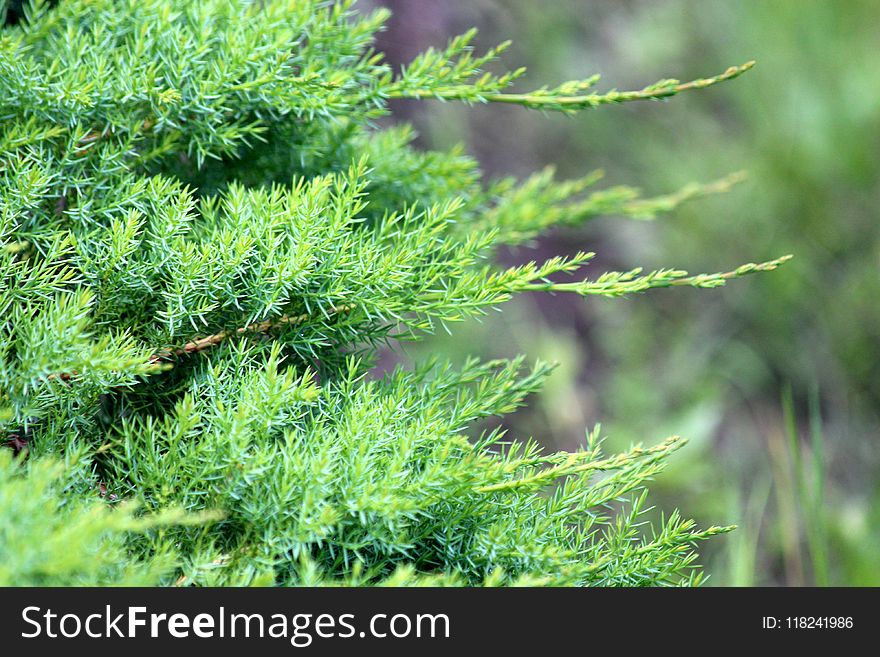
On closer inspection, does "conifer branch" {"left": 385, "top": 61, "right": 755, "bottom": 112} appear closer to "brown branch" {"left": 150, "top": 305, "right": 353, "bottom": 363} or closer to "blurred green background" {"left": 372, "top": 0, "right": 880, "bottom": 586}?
"brown branch" {"left": 150, "top": 305, "right": 353, "bottom": 363}

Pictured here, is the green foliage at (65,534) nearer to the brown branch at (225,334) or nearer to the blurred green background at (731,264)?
the brown branch at (225,334)

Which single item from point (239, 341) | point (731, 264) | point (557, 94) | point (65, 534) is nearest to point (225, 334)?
point (239, 341)

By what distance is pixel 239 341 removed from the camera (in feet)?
2.42

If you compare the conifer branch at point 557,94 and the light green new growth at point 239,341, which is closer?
the light green new growth at point 239,341

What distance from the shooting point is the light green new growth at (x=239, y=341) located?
0.63 meters

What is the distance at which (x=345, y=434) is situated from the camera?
2.21 ft

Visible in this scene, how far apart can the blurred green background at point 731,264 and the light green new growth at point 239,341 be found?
107cm

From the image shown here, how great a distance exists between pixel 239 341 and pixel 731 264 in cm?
171

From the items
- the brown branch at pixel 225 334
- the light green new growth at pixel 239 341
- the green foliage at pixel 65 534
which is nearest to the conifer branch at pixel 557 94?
the light green new growth at pixel 239 341

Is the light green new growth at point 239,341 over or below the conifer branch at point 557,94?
below

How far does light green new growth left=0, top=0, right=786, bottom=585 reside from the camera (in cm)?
63

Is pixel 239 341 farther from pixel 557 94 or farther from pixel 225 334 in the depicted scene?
pixel 557 94

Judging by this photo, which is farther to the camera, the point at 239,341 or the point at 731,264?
the point at 731,264

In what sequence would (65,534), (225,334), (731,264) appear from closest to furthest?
(65,534)
(225,334)
(731,264)
